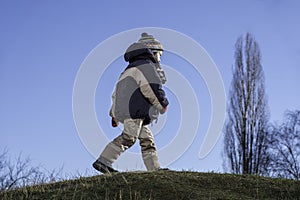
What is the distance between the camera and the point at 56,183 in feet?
25.7

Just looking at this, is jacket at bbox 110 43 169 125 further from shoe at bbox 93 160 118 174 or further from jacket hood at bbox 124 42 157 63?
shoe at bbox 93 160 118 174

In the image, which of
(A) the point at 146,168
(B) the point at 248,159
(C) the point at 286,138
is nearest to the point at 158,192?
(A) the point at 146,168

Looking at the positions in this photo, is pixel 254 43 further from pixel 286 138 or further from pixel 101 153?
pixel 101 153

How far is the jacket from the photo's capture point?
801 cm

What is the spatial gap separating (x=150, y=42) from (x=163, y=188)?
2.65 m

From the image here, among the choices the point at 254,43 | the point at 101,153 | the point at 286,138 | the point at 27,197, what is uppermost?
the point at 254,43

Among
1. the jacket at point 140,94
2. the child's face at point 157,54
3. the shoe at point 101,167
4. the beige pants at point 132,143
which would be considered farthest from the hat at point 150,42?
the shoe at point 101,167

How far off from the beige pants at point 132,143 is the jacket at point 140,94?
0.45 feet

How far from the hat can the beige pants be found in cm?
128

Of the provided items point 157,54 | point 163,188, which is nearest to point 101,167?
point 163,188

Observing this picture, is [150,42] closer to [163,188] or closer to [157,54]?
[157,54]

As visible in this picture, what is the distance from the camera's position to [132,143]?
8.10 metres

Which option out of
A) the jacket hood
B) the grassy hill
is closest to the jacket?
the jacket hood

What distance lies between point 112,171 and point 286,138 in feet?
74.8
